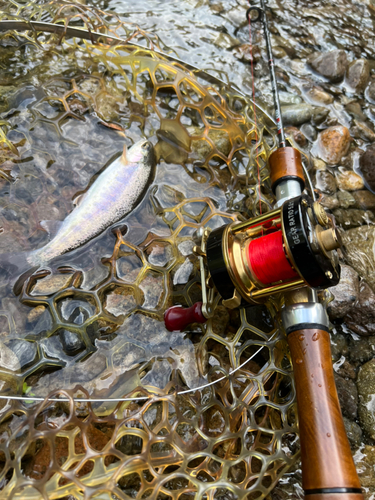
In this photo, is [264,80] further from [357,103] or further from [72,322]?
[72,322]

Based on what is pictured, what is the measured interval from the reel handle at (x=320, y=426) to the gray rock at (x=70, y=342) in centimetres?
115

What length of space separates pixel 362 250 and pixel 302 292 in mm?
1203

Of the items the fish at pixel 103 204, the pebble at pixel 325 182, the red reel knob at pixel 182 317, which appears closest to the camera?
the red reel knob at pixel 182 317

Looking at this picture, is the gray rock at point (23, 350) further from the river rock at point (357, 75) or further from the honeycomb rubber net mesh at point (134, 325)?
the river rock at point (357, 75)

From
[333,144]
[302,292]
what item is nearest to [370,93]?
[333,144]

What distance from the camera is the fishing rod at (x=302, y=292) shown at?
158 centimetres

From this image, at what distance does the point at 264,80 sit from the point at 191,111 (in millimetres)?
1079

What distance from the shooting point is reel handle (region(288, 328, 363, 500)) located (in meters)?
1.52

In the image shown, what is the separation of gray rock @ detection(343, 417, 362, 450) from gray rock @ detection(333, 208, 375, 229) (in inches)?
56.3

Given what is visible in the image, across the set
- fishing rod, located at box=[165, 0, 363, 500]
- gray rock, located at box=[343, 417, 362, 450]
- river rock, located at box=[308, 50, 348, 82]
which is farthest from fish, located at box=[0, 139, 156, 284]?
river rock, located at box=[308, 50, 348, 82]

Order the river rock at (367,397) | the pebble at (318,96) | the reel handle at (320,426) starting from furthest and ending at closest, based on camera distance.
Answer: the pebble at (318,96)
the river rock at (367,397)
the reel handle at (320,426)

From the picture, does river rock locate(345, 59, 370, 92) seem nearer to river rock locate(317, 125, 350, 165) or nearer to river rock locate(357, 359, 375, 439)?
river rock locate(317, 125, 350, 165)

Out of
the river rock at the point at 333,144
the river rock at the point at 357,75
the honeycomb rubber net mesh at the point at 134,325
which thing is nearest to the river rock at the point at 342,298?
the honeycomb rubber net mesh at the point at 134,325

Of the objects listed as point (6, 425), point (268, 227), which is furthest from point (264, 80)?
point (6, 425)
